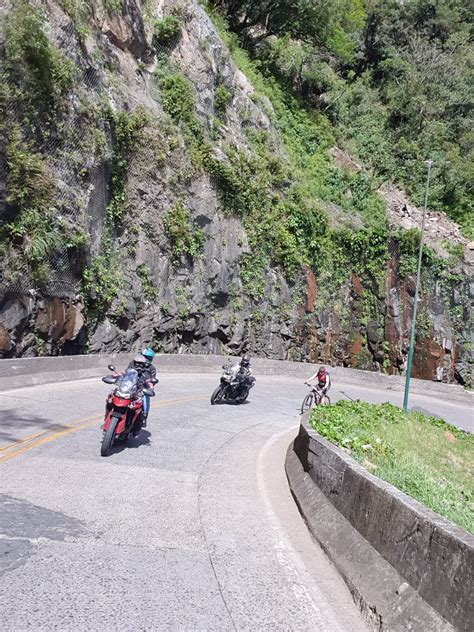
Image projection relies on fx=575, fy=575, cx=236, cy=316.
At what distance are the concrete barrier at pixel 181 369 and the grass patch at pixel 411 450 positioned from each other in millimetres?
9031

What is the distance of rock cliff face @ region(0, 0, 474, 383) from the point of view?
20.3 meters

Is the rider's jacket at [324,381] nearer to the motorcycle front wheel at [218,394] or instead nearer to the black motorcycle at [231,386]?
the black motorcycle at [231,386]

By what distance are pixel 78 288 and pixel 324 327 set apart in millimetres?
19096

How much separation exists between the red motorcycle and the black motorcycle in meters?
7.52

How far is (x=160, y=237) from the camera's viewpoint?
90.7 feet

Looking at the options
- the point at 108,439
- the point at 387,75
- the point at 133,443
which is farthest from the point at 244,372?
the point at 387,75

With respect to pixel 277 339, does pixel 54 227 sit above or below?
above

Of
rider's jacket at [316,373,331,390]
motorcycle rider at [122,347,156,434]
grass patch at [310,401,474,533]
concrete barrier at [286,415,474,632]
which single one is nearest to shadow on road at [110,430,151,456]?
motorcycle rider at [122,347,156,434]

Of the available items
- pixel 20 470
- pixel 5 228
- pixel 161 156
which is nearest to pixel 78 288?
pixel 5 228

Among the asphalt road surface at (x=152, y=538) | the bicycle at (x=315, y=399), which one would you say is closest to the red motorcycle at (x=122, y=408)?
the asphalt road surface at (x=152, y=538)

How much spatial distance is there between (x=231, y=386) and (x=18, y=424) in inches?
313

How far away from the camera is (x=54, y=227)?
20.3 m

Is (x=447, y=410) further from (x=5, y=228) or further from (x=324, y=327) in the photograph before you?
(x=5, y=228)

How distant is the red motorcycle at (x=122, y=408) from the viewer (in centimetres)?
944
